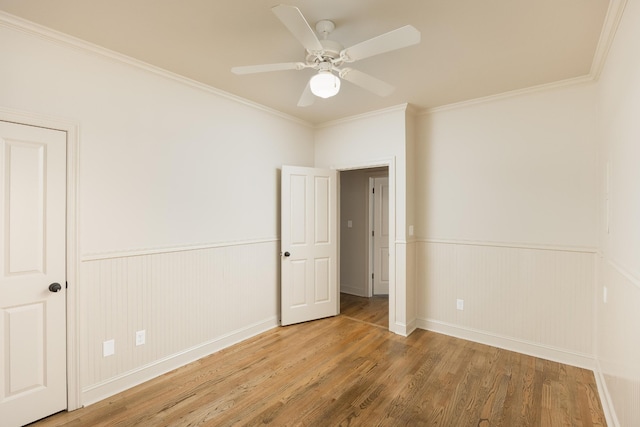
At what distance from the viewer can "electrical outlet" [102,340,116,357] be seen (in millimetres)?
2367

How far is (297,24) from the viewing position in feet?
4.99

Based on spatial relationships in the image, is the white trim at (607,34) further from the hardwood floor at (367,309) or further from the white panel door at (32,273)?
the white panel door at (32,273)

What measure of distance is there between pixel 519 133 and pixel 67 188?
4.06 metres

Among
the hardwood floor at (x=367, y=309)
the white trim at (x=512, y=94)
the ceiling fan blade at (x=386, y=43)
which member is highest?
the white trim at (x=512, y=94)

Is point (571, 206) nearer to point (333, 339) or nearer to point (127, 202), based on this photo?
point (333, 339)

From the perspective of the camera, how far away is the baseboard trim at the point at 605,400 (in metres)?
1.97

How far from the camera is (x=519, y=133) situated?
10.3 ft

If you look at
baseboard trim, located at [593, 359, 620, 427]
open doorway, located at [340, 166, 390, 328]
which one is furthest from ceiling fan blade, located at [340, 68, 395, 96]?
open doorway, located at [340, 166, 390, 328]

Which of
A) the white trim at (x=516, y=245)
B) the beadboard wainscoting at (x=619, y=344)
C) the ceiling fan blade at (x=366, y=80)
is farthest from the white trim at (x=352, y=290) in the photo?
the ceiling fan blade at (x=366, y=80)

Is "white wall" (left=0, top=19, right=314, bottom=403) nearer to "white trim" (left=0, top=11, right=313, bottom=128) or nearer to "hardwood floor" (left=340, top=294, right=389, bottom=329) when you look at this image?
"white trim" (left=0, top=11, right=313, bottom=128)

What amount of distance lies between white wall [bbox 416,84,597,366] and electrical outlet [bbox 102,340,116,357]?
322 cm

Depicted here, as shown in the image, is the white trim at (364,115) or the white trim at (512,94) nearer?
the white trim at (512,94)

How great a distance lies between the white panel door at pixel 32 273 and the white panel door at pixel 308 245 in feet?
7.05

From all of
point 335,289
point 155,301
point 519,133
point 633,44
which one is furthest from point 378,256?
point 633,44
